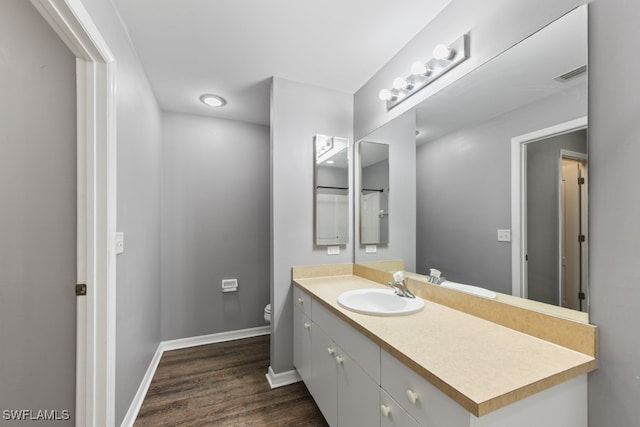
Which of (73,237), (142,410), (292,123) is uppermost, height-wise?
(292,123)

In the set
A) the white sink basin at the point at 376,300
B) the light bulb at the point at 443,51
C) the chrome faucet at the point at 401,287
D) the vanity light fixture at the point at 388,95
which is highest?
the light bulb at the point at 443,51

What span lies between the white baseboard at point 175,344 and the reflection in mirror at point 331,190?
155 cm

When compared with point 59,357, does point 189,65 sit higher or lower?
higher

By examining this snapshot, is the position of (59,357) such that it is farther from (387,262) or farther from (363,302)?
(387,262)

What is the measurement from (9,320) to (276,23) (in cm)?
205

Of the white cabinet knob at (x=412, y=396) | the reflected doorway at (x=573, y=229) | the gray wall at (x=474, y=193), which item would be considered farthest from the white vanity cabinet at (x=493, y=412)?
the gray wall at (x=474, y=193)

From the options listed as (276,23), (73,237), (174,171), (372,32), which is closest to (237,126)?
(174,171)

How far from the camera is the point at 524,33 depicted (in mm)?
1088

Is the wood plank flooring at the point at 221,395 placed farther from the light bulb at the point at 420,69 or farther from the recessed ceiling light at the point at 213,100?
the recessed ceiling light at the point at 213,100

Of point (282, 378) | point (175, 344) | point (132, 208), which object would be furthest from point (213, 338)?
point (132, 208)

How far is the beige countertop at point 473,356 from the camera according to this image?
732 millimetres

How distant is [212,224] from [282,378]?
5.53ft

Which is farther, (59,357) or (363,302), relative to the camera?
(363,302)

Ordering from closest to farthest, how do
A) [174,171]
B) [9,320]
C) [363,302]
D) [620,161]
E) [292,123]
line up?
[620,161] < [9,320] < [363,302] < [292,123] < [174,171]
